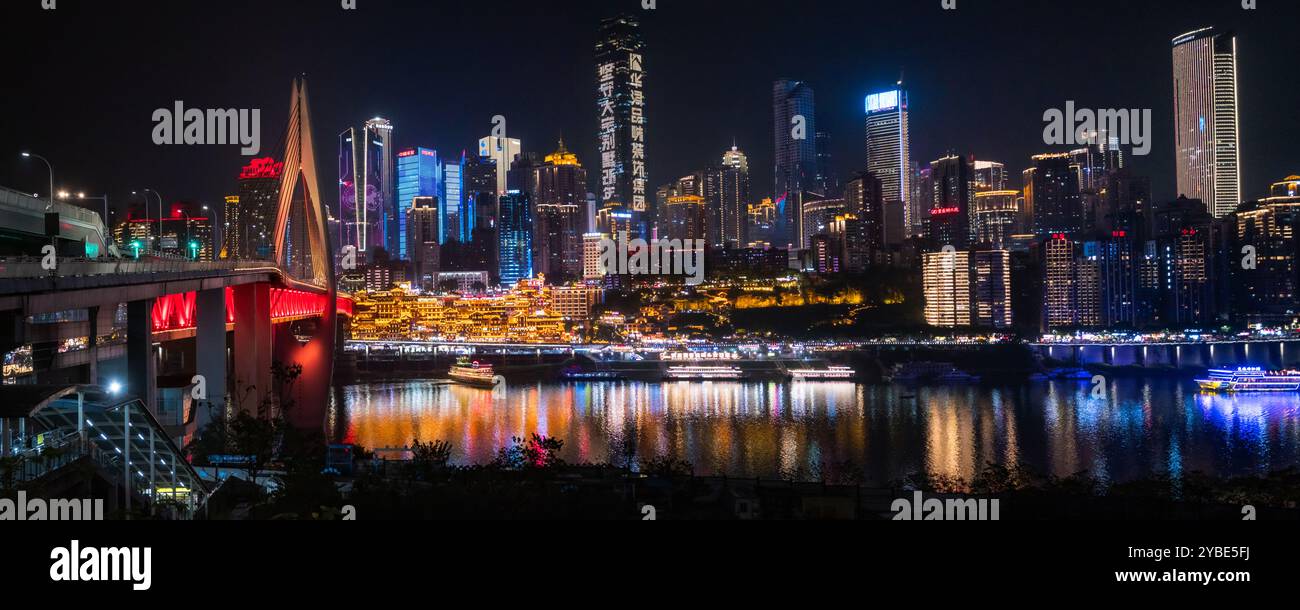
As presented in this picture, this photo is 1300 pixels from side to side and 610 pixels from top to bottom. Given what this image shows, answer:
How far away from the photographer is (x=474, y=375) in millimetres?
28703

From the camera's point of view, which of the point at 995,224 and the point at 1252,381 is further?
the point at 995,224

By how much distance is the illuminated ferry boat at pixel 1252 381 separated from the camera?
85.1 feet

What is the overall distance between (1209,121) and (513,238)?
40915 mm

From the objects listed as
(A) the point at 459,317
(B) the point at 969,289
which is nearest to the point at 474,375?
(A) the point at 459,317

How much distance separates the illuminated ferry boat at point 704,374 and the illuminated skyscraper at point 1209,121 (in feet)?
104

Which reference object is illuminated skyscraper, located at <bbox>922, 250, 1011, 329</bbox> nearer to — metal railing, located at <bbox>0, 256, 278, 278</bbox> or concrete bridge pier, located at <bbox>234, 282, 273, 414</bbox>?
concrete bridge pier, located at <bbox>234, 282, 273, 414</bbox>

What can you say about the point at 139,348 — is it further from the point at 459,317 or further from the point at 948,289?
the point at 948,289

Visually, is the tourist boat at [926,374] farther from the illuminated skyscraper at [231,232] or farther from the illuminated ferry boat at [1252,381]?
the illuminated skyscraper at [231,232]

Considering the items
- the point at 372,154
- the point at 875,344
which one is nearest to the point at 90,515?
the point at 875,344

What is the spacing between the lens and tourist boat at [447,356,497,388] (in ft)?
92.6

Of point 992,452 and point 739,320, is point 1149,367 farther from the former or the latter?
point 992,452

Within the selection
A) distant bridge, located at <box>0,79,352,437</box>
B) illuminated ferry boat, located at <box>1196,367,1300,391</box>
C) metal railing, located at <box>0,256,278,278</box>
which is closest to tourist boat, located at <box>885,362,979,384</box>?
illuminated ferry boat, located at <box>1196,367,1300,391</box>

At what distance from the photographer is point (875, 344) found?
120 ft
